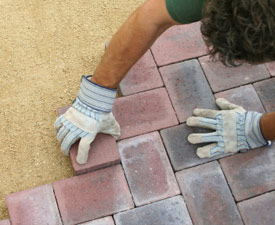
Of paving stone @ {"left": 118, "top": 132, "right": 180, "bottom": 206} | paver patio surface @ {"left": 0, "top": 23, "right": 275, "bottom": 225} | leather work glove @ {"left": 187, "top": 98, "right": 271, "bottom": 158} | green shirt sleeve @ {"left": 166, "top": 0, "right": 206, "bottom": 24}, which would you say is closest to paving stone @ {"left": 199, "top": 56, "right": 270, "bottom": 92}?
paver patio surface @ {"left": 0, "top": 23, "right": 275, "bottom": 225}

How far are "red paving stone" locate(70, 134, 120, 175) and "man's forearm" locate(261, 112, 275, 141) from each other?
0.80 meters

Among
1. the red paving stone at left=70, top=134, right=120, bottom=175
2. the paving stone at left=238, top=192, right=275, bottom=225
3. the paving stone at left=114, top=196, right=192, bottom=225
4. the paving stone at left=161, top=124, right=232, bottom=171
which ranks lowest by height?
the paving stone at left=238, top=192, right=275, bottom=225

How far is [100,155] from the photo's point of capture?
7.44ft

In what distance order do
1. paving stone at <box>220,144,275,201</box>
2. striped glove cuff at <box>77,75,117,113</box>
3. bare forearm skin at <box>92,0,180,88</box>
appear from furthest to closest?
paving stone at <box>220,144,275,201</box> < striped glove cuff at <box>77,75,117,113</box> < bare forearm skin at <box>92,0,180,88</box>

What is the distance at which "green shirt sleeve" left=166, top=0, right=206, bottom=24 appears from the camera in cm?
174

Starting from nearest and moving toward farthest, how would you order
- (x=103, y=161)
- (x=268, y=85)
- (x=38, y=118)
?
1. (x=103, y=161)
2. (x=38, y=118)
3. (x=268, y=85)

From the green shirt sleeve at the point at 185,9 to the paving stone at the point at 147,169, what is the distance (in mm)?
806

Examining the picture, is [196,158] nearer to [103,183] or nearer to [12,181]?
[103,183]

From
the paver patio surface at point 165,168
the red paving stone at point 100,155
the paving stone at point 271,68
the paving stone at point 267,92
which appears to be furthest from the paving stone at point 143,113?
the paving stone at point 271,68

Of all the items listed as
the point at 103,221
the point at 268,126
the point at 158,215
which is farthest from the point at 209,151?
the point at 103,221

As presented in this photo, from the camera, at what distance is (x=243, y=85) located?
8.50 ft

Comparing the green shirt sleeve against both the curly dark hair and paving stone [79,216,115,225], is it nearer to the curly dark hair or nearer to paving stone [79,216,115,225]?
the curly dark hair

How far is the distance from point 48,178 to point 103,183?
1.02ft

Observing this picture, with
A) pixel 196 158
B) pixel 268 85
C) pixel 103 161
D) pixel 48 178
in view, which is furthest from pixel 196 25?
pixel 48 178
